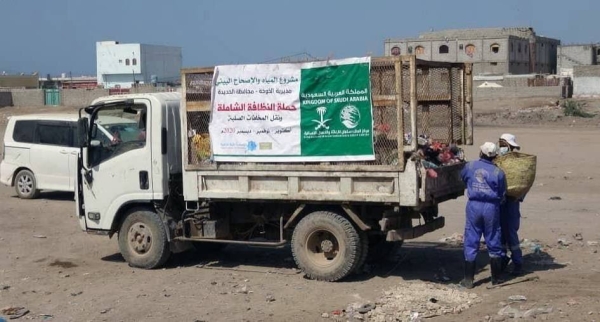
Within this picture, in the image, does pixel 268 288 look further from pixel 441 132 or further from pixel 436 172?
pixel 441 132

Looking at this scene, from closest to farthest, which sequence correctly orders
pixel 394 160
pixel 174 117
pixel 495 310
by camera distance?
pixel 495 310
pixel 394 160
pixel 174 117

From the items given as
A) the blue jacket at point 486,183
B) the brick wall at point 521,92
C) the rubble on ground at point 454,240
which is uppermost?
the brick wall at point 521,92

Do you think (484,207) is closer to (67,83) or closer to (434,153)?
(434,153)

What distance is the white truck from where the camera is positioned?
29.3 ft

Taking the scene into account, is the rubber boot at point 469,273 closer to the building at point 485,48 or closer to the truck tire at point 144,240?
the truck tire at point 144,240

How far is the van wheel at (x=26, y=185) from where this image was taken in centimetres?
1828

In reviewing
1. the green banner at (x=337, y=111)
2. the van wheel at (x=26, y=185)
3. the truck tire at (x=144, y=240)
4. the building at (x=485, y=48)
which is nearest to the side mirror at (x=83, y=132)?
the truck tire at (x=144, y=240)

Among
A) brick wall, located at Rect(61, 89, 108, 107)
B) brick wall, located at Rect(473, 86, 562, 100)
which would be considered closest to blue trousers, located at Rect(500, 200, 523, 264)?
brick wall, located at Rect(473, 86, 562, 100)

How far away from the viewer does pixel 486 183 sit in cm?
877

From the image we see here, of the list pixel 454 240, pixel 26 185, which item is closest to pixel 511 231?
pixel 454 240

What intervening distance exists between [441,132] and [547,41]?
86.8 meters

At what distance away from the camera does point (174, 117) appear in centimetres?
1044

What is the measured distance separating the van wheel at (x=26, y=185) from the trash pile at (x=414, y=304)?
1159 cm

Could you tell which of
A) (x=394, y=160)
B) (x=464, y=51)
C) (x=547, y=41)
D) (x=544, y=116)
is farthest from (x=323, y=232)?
(x=547, y=41)
